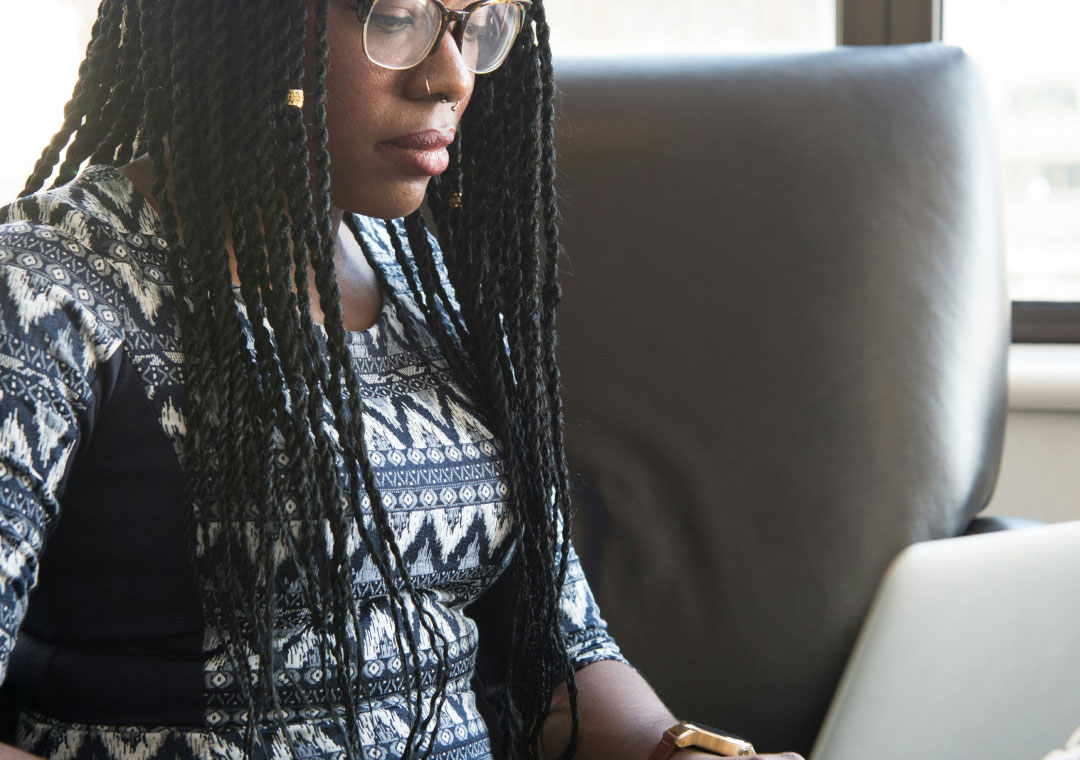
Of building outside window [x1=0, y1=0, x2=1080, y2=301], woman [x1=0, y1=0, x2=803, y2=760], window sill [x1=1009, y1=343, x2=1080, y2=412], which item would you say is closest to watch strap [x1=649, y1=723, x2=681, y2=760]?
woman [x1=0, y1=0, x2=803, y2=760]

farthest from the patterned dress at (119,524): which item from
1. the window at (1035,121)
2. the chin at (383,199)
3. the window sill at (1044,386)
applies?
the window at (1035,121)

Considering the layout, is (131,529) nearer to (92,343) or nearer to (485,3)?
(92,343)

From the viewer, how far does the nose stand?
0.76 meters

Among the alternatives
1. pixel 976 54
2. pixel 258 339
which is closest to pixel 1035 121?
pixel 976 54

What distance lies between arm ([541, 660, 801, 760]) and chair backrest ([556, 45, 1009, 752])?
15 cm

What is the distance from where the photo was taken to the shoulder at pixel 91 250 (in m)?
0.67

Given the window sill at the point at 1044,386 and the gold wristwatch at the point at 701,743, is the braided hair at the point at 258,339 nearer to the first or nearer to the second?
the gold wristwatch at the point at 701,743

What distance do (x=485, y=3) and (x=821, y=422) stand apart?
1.82 ft

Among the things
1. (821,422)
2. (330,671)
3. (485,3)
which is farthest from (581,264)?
(330,671)

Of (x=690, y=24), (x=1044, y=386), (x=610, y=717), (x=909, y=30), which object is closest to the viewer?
(x=610, y=717)

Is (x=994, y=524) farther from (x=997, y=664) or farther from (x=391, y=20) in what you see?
(x=391, y=20)

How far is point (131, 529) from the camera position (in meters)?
0.70

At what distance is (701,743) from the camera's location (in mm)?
818

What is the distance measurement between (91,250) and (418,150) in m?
0.22
